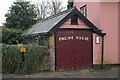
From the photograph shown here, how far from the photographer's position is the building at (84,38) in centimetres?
1454

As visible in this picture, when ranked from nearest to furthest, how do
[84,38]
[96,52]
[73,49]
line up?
[73,49] → [84,38] → [96,52]

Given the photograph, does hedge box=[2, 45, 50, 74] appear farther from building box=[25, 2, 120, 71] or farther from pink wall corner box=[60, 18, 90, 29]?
pink wall corner box=[60, 18, 90, 29]

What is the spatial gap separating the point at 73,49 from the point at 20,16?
17.9 meters

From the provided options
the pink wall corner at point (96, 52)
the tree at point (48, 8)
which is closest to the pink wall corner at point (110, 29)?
the pink wall corner at point (96, 52)

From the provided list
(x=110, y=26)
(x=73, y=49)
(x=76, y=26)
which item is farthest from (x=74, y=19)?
(x=110, y=26)

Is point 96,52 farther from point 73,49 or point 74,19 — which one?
point 74,19

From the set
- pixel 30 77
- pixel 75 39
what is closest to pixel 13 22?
pixel 75 39

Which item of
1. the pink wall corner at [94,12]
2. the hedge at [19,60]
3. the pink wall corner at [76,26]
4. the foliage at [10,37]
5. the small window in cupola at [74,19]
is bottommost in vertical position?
the hedge at [19,60]

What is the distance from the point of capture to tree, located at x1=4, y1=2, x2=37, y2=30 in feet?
102

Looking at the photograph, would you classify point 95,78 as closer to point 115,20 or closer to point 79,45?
point 79,45

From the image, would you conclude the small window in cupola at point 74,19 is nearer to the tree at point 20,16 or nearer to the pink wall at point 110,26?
the pink wall at point 110,26

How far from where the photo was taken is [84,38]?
49.5 feet

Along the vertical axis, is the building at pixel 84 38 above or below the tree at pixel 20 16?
below

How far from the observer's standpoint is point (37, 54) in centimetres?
1353
